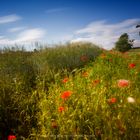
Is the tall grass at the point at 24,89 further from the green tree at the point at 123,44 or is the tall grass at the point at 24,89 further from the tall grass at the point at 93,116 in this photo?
the green tree at the point at 123,44

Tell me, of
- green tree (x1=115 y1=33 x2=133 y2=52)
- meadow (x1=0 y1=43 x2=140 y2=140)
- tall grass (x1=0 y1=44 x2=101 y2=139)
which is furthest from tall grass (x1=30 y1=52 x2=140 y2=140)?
green tree (x1=115 y1=33 x2=133 y2=52)

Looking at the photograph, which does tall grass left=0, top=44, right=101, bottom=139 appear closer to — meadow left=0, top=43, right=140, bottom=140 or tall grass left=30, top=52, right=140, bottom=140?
meadow left=0, top=43, right=140, bottom=140

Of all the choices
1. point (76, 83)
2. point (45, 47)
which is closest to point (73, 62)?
point (45, 47)

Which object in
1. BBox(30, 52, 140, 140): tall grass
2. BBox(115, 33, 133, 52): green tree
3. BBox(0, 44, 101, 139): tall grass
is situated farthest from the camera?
BBox(115, 33, 133, 52): green tree

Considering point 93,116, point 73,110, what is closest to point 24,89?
point 73,110

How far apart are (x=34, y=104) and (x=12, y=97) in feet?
1.48

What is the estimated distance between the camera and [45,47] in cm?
1046

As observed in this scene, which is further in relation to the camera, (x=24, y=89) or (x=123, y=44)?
(x=123, y=44)

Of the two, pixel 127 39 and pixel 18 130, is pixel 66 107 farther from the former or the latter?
A: pixel 127 39

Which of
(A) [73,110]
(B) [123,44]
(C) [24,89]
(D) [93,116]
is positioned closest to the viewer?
(D) [93,116]

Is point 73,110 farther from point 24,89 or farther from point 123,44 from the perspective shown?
point 123,44

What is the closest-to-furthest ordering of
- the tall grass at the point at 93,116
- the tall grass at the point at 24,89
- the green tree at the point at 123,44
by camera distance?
the tall grass at the point at 93,116
the tall grass at the point at 24,89
the green tree at the point at 123,44

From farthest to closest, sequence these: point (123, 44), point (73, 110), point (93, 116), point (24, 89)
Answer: point (123, 44)
point (24, 89)
point (73, 110)
point (93, 116)

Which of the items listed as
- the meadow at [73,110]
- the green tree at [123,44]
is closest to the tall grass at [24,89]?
the meadow at [73,110]
